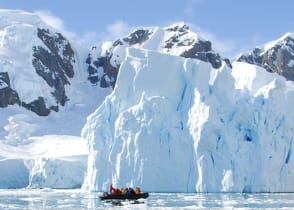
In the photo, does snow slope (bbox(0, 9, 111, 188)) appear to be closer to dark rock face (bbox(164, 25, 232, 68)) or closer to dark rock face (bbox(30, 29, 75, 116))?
dark rock face (bbox(30, 29, 75, 116))

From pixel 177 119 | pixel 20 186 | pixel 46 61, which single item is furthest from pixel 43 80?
pixel 177 119

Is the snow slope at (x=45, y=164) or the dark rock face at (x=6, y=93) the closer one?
the snow slope at (x=45, y=164)

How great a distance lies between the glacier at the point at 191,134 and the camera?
42625 millimetres

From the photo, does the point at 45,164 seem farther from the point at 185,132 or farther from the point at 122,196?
the point at 122,196

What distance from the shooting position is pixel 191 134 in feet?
144

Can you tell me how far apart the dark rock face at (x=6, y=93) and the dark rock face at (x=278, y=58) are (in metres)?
46.5

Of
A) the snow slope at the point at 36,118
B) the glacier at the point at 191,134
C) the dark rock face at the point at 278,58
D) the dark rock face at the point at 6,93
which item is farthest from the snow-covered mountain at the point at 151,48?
the glacier at the point at 191,134

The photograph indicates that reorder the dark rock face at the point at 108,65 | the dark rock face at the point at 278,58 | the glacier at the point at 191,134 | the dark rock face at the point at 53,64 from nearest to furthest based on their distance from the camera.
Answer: the glacier at the point at 191,134
the dark rock face at the point at 53,64
the dark rock face at the point at 108,65
the dark rock face at the point at 278,58

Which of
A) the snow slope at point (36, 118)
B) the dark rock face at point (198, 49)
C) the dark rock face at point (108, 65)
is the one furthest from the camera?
the dark rock face at point (108, 65)

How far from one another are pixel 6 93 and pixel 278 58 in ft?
175

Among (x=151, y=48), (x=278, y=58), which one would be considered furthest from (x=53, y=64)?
(x=278, y=58)

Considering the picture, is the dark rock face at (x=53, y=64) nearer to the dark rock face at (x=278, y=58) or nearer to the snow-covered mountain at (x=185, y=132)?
the dark rock face at (x=278, y=58)

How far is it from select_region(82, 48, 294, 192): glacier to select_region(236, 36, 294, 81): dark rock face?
7082cm

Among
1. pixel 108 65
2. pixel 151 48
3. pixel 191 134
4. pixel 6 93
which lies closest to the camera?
pixel 191 134
